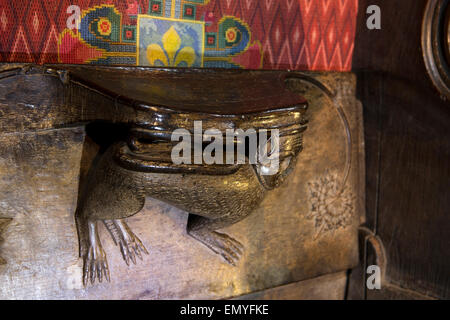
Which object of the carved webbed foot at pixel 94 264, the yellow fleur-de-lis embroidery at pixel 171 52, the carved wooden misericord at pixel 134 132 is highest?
the yellow fleur-de-lis embroidery at pixel 171 52

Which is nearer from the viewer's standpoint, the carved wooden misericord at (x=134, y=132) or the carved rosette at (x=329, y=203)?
the carved wooden misericord at (x=134, y=132)

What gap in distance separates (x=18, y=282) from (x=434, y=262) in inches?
39.6

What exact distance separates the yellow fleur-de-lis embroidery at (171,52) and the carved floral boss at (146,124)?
0.15 feet

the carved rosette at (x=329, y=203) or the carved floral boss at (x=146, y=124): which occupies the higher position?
the carved floral boss at (x=146, y=124)

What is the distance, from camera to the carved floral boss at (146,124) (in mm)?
750

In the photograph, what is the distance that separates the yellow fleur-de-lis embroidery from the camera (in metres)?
0.91

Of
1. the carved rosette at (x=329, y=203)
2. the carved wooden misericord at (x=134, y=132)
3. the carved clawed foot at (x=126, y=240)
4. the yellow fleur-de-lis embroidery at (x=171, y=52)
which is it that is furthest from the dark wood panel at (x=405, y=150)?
the carved clawed foot at (x=126, y=240)

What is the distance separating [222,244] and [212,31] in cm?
51

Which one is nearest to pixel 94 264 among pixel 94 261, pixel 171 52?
pixel 94 261

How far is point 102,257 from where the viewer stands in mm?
881

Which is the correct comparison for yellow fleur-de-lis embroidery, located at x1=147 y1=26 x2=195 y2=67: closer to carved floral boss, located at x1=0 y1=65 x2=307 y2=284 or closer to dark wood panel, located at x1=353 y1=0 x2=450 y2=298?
carved floral boss, located at x1=0 y1=65 x2=307 y2=284

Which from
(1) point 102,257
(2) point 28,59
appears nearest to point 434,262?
(1) point 102,257

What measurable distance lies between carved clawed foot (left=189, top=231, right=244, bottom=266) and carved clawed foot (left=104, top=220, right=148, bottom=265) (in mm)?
125

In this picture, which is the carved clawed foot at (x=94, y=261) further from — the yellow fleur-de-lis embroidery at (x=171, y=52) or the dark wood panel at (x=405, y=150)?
the dark wood panel at (x=405, y=150)
